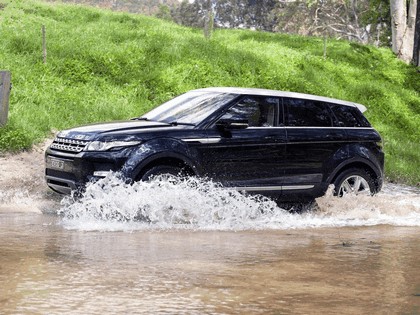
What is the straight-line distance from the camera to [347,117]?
40.9 ft

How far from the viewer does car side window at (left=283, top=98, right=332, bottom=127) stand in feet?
38.8

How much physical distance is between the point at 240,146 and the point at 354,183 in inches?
80.5

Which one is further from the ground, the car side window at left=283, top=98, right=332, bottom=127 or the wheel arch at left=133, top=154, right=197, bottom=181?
the car side window at left=283, top=98, right=332, bottom=127

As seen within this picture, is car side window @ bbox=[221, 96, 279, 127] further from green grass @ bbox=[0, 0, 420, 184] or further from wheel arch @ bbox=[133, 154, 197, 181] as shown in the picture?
green grass @ bbox=[0, 0, 420, 184]

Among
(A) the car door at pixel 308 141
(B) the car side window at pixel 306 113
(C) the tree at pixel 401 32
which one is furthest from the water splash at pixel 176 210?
(C) the tree at pixel 401 32

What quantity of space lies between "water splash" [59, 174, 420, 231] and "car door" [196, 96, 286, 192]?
0.67ft

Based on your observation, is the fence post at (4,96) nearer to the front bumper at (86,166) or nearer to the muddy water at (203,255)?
the muddy water at (203,255)

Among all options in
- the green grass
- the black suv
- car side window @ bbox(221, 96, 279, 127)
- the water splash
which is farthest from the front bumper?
the green grass

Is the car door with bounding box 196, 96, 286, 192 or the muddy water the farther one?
the car door with bounding box 196, 96, 286, 192

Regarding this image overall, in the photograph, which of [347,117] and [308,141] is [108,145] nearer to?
[308,141]

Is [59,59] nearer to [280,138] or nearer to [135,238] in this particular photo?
[280,138]

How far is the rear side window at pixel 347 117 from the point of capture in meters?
12.3

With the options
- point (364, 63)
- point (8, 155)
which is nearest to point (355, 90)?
point (364, 63)

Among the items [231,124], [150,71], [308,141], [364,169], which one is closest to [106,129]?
[231,124]
